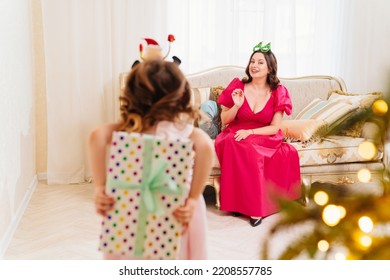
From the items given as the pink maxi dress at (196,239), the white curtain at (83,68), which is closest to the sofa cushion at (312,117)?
the white curtain at (83,68)

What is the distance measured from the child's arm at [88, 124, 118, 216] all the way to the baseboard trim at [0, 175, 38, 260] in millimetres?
1557

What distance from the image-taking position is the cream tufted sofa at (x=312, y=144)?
2977 mm

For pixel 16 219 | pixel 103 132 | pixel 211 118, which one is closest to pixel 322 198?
pixel 103 132

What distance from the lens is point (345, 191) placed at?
0.59 m

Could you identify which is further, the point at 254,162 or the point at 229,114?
the point at 229,114

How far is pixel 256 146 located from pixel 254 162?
3.7 inches

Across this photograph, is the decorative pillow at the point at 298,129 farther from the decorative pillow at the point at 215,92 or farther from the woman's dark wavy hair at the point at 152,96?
the woman's dark wavy hair at the point at 152,96

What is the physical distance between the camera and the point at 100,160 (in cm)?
105

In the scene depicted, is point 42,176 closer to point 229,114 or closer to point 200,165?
point 229,114

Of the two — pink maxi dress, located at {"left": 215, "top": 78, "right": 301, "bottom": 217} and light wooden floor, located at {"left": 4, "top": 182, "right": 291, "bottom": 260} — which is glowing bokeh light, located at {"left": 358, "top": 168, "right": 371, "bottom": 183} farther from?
pink maxi dress, located at {"left": 215, "top": 78, "right": 301, "bottom": 217}

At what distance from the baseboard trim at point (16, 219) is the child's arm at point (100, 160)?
1557 millimetres

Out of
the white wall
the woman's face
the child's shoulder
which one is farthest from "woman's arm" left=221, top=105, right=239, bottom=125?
the child's shoulder

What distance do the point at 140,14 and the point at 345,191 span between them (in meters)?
3.15
